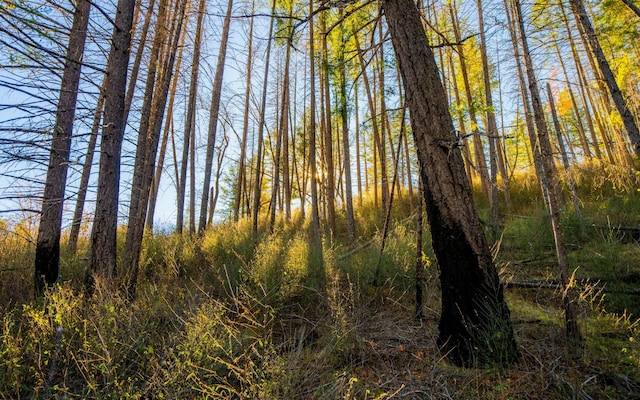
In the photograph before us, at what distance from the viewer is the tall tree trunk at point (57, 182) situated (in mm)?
3879

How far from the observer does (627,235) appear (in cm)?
514

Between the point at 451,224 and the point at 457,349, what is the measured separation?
103 centimetres

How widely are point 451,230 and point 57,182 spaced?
518 cm

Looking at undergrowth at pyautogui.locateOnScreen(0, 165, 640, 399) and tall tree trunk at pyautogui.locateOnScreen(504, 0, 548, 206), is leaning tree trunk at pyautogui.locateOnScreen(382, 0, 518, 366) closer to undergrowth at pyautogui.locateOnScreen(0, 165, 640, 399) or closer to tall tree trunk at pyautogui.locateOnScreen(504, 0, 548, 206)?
undergrowth at pyautogui.locateOnScreen(0, 165, 640, 399)

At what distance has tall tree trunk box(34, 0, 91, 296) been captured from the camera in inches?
153

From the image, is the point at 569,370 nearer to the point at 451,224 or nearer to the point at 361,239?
the point at 451,224

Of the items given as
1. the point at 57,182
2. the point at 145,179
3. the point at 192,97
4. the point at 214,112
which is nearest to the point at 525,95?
the point at 145,179

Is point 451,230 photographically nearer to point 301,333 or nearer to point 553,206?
point 553,206

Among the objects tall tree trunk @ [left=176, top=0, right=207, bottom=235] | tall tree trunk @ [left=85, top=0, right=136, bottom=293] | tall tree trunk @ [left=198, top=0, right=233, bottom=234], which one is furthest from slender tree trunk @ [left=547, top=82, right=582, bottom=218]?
tall tree trunk @ [left=198, top=0, right=233, bottom=234]

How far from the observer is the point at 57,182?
4.23 m

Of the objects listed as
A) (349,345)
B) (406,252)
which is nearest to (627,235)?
(406,252)

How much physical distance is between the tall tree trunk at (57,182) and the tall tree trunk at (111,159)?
0.39 metres

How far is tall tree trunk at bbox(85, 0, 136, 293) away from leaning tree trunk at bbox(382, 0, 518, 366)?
11.1 ft

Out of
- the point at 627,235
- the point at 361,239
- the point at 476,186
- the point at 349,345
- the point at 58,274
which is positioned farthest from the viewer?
the point at 476,186
